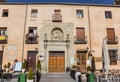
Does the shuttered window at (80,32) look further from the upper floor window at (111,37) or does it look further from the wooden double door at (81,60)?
the upper floor window at (111,37)

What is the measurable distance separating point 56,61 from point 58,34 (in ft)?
11.3

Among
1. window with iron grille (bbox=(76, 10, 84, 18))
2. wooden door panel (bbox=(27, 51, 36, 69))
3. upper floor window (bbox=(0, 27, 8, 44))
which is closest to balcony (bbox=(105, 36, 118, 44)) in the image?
window with iron grille (bbox=(76, 10, 84, 18))

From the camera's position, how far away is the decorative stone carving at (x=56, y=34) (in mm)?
26859

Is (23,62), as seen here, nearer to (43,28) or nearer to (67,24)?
(43,28)

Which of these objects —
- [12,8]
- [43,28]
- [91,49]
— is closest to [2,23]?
[12,8]

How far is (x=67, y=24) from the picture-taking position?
89.1ft

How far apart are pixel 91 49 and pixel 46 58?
5.67m

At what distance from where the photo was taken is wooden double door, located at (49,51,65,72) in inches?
1020

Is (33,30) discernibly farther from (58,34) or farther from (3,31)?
(3,31)

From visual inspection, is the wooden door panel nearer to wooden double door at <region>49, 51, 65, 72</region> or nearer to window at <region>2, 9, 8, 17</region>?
wooden double door at <region>49, 51, 65, 72</region>

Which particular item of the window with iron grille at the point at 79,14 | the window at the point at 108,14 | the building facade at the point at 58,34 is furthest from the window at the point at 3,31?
the window at the point at 108,14

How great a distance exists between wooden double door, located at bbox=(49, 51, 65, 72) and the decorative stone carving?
5.80ft

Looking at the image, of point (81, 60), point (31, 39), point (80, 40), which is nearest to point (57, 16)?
point (80, 40)

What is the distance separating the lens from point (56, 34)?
88.6 feet
